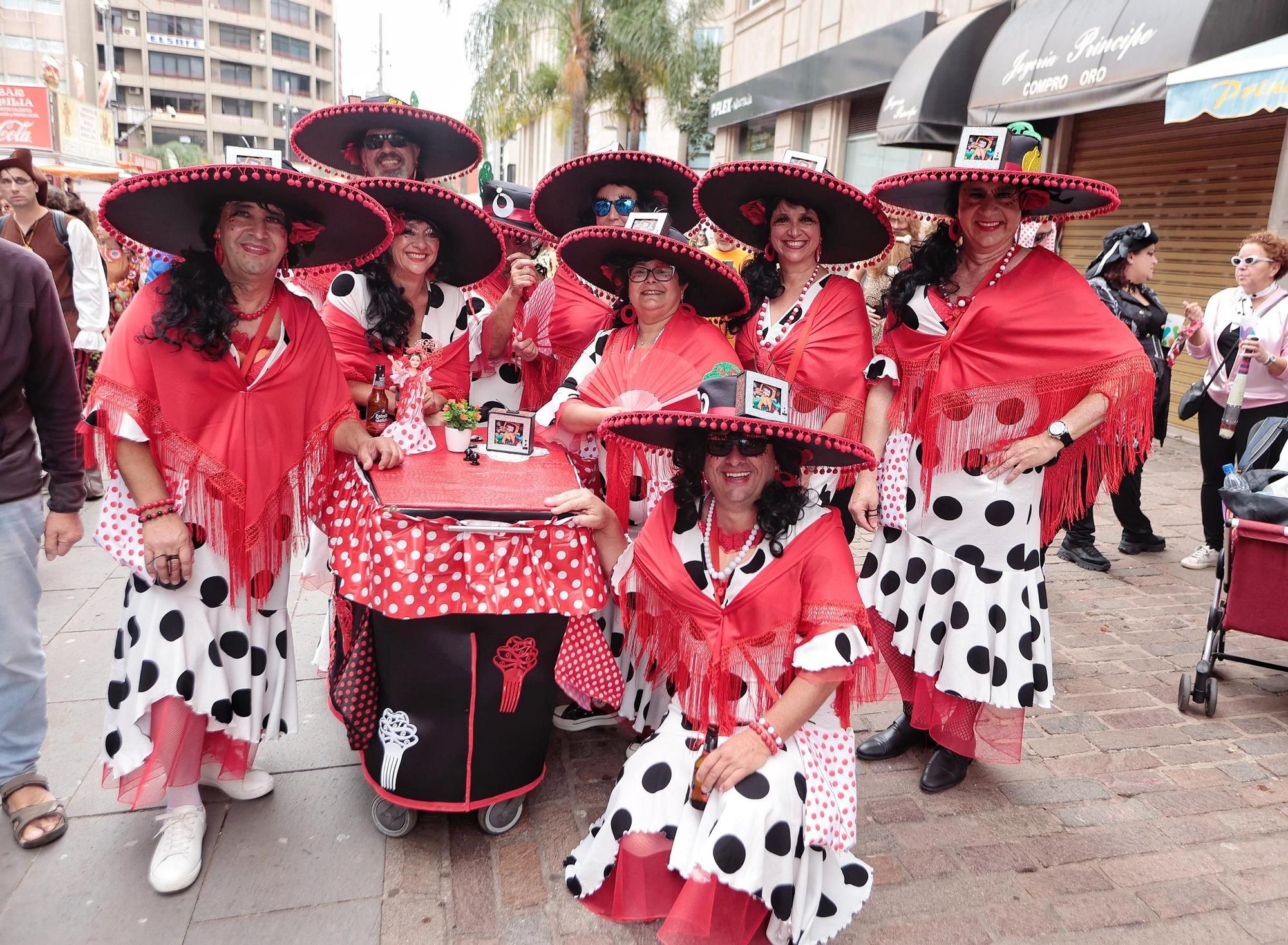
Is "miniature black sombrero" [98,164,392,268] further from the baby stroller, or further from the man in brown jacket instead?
the baby stroller

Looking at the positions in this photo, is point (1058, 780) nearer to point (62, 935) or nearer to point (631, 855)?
point (631, 855)

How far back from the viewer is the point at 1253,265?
508 cm

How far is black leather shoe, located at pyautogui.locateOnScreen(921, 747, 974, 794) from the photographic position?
3129 millimetres

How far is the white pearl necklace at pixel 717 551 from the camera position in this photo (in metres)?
2.45

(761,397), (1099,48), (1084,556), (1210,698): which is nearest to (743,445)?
(761,397)

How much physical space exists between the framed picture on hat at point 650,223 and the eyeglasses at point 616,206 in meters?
0.45

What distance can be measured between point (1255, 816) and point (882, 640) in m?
1.38

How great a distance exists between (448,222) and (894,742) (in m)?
2.52

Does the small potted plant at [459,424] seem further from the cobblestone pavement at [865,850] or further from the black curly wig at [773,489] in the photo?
the cobblestone pavement at [865,850]

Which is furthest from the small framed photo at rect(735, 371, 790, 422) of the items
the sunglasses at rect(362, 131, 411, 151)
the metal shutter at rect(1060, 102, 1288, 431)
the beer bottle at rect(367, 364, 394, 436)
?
the metal shutter at rect(1060, 102, 1288, 431)

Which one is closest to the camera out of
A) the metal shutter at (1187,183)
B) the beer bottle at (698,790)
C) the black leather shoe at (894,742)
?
the beer bottle at (698,790)

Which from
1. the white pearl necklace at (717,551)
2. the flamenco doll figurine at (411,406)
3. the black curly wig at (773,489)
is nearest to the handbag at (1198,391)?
the black curly wig at (773,489)

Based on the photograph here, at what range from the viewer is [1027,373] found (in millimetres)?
2820

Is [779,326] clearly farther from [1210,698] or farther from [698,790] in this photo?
[1210,698]
